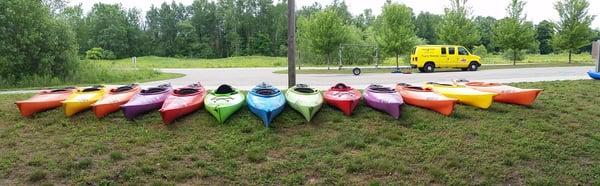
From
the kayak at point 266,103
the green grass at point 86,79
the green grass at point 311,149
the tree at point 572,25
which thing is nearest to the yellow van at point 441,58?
the tree at point 572,25

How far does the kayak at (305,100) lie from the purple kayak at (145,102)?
2.28m

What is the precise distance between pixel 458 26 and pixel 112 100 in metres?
24.6

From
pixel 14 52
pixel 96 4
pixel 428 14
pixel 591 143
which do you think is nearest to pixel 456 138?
pixel 591 143

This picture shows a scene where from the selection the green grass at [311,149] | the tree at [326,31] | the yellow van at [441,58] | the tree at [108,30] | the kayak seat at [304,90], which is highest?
the tree at [108,30]

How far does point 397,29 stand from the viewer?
2641 cm

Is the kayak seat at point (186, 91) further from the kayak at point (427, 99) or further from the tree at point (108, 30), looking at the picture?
the tree at point (108, 30)

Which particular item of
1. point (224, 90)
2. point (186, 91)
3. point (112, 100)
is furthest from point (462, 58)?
point (112, 100)

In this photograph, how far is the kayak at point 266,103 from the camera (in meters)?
7.76

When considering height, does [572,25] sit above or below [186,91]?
above

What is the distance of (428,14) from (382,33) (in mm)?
65957

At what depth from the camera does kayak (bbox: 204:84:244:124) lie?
786 centimetres

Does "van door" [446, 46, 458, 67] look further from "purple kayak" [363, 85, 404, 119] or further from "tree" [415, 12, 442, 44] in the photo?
"tree" [415, 12, 442, 44]

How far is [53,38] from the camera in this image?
680 inches

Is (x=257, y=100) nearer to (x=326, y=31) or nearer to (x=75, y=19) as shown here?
(x=326, y=31)
